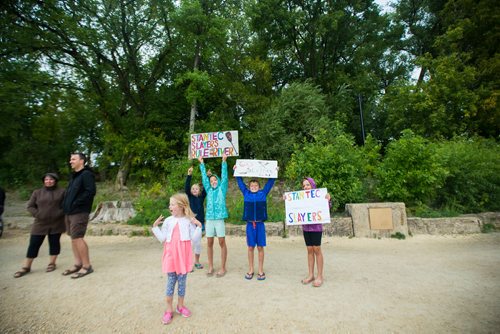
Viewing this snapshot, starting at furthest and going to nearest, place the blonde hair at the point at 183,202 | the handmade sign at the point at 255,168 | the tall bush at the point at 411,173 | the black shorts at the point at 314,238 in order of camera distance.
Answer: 1. the tall bush at the point at 411,173
2. the handmade sign at the point at 255,168
3. the black shorts at the point at 314,238
4. the blonde hair at the point at 183,202

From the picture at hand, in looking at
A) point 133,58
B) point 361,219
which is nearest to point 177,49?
point 133,58

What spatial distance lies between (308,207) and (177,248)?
2174 millimetres

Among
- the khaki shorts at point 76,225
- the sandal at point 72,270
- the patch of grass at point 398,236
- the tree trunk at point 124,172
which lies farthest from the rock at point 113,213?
the patch of grass at point 398,236

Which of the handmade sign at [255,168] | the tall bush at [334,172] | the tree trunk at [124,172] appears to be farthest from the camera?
the tree trunk at [124,172]

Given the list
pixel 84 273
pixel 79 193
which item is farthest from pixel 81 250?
pixel 79 193

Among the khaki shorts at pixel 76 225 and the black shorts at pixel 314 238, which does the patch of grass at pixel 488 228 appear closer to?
the black shorts at pixel 314 238

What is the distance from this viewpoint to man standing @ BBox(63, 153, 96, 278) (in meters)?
4.45

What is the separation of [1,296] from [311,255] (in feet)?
15.6

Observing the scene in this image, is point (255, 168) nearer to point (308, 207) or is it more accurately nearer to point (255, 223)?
point (255, 223)

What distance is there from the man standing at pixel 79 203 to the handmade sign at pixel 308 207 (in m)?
3.54

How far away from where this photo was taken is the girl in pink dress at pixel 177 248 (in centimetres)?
310

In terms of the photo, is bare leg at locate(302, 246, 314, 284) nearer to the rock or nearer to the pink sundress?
the pink sundress

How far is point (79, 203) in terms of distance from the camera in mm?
4461

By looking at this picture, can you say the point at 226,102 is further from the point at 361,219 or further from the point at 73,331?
the point at 73,331
